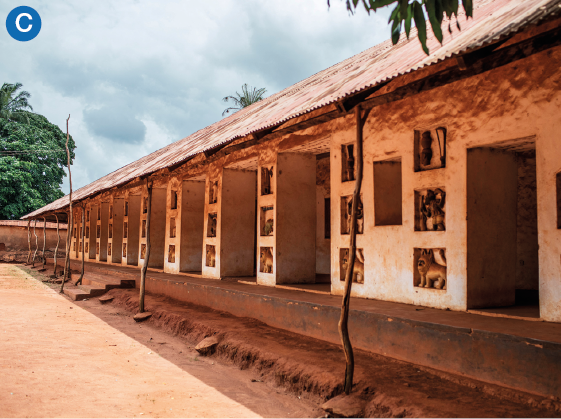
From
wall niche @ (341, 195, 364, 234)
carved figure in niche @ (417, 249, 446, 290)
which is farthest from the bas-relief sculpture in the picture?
carved figure in niche @ (417, 249, 446, 290)

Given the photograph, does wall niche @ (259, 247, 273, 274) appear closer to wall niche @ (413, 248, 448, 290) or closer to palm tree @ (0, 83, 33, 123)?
wall niche @ (413, 248, 448, 290)

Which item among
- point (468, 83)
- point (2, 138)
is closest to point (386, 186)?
point (468, 83)

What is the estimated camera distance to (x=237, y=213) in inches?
456

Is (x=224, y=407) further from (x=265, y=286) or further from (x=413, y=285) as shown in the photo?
(x=265, y=286)

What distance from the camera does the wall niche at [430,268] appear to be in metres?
6.18

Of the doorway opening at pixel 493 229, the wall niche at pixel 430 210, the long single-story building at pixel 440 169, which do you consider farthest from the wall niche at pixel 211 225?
the doorway opening at pixel 493 229

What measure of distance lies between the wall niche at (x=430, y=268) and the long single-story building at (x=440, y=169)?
15mm

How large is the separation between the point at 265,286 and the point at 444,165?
452 cm

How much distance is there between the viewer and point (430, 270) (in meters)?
6.30

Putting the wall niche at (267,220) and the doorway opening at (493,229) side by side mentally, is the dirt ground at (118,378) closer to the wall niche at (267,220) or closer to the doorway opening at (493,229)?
the doorway opening at (493,229)

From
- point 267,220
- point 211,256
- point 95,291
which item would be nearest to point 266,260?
point 267,220

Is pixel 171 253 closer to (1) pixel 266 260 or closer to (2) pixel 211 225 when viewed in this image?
(2) pixel 211 225

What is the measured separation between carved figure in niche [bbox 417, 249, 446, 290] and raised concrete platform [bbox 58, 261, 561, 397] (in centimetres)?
41

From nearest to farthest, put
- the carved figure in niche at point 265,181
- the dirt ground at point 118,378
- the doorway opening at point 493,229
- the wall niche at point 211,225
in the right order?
the dirt ground at point 118,378, the doorway opening at point 493,229, the carved figure in niche at point 265,181, the wall niche at point 211,225
